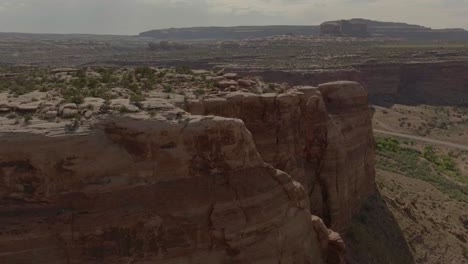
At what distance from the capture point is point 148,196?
20047 mm

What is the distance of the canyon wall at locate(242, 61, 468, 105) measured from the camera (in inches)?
4444

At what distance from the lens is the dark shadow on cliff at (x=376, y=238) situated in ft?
110

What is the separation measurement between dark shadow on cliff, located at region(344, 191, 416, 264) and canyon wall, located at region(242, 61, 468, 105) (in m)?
72.8

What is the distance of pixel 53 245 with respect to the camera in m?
19.0

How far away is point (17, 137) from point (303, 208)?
11741 millimetres

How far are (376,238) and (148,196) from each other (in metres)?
19.9

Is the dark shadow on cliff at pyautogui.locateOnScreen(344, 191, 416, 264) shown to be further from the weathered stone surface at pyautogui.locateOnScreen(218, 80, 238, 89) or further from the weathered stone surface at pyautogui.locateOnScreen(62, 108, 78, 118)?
the weathered stone surface at pyautogui.locateOnScreen(62, 108, 78, 118)

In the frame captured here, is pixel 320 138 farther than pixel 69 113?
Yes

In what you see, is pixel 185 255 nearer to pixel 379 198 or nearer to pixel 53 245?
pixel 53 245

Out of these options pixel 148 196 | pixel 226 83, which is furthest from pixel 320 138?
pixel 148 196

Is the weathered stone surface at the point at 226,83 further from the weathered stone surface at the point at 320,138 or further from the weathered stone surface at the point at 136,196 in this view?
the weathered stone surface at the point at 136,196

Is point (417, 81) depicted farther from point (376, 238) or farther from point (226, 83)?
point (226, 83)

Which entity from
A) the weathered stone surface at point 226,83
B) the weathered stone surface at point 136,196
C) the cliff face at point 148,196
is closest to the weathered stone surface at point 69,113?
the cliff face at point 148,196

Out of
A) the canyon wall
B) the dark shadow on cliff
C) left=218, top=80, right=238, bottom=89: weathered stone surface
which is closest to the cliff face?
left=218, top=80, right=238, bottom=89: weathered stone surface
